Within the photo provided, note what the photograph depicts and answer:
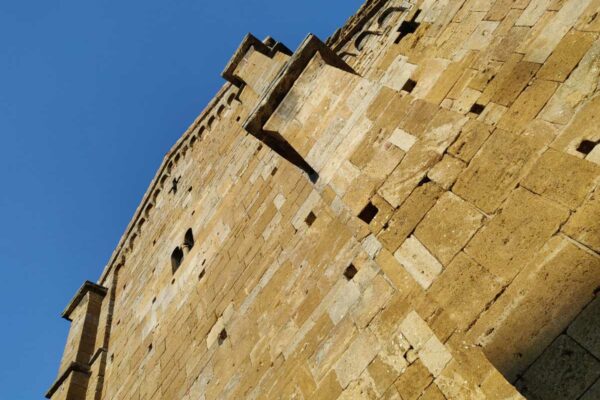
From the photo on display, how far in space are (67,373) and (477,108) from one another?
7893 mm

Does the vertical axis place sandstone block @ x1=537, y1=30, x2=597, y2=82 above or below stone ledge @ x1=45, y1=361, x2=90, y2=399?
below

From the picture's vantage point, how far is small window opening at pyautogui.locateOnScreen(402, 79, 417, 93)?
4488 mm

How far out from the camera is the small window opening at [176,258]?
793 cm

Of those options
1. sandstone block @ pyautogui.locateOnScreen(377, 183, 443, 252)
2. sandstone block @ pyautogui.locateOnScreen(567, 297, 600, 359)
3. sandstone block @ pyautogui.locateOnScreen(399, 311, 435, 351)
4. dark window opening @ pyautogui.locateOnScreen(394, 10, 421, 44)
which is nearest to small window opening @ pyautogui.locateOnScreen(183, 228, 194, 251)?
dark window opening @ pyautogui.locateOnScreen(394, 10, 421, 44)

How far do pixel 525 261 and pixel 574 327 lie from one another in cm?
41

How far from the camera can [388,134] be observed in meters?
3.75

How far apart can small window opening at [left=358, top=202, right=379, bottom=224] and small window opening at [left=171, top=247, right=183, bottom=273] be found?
16.2ft

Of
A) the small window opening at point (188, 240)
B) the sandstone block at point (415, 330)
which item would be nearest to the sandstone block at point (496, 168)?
the sandstone block at point (415, 330)

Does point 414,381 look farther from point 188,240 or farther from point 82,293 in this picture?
point 82,293

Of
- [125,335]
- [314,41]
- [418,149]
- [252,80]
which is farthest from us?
[125,335]

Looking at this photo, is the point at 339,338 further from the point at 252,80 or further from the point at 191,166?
the point at 191,166

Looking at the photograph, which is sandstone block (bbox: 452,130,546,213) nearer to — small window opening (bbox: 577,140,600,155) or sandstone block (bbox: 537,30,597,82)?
small window opening (bbox: 577,140,600,155)

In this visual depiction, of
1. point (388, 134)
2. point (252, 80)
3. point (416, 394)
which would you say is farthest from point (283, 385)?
point (252, 80)

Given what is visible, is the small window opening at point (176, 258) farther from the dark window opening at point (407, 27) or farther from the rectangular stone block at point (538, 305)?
the rectangular stone block at point (538, 305)
